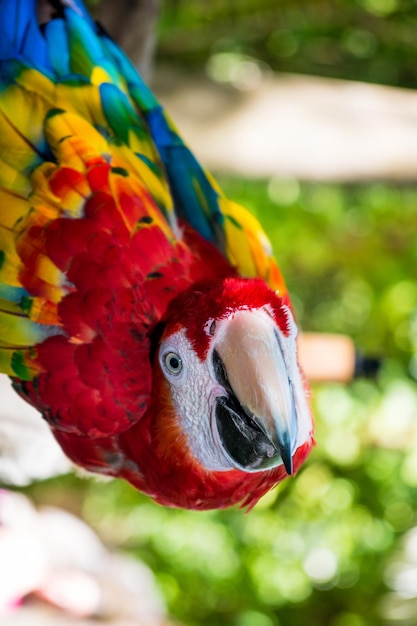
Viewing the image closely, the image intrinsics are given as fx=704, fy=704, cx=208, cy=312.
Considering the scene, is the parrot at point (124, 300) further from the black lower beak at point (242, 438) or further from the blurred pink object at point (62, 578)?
the blurred pink object at point (62, 578)

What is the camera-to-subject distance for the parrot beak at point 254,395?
18.3 inches

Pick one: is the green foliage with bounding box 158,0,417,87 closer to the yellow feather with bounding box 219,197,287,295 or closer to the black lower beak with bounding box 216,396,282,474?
the yellow feather with bounding box 219,197,287,295

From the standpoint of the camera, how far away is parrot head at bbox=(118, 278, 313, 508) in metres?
0.47

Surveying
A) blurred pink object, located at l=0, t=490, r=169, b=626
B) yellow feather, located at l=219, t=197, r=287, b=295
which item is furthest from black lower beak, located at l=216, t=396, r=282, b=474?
blurred pink object, located at l=0, t=490, r=169, b=626

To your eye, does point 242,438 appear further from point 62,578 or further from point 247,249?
point 62,578

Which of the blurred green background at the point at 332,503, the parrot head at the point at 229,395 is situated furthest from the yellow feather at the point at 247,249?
the blurred green background at the point at 332,503

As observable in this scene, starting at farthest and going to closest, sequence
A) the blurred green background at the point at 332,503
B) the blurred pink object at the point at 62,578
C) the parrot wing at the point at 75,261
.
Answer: the blurred green background at the point at 332,503
the blurred pink object at the point at 62,578
the parrot wing at the point at 75,261

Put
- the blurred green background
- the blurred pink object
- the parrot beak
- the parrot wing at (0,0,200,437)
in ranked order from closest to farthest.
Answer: the parrot beak
the parrot wing at (0,0,200,437)
the blurred pink object
the blurred green background

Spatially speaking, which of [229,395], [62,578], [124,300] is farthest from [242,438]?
[62,578]

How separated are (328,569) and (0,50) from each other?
4.34 ft

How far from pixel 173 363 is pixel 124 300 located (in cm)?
8

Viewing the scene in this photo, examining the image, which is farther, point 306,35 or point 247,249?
point 306,35

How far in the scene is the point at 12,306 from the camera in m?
0.60

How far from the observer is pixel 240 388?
1.56 ft
